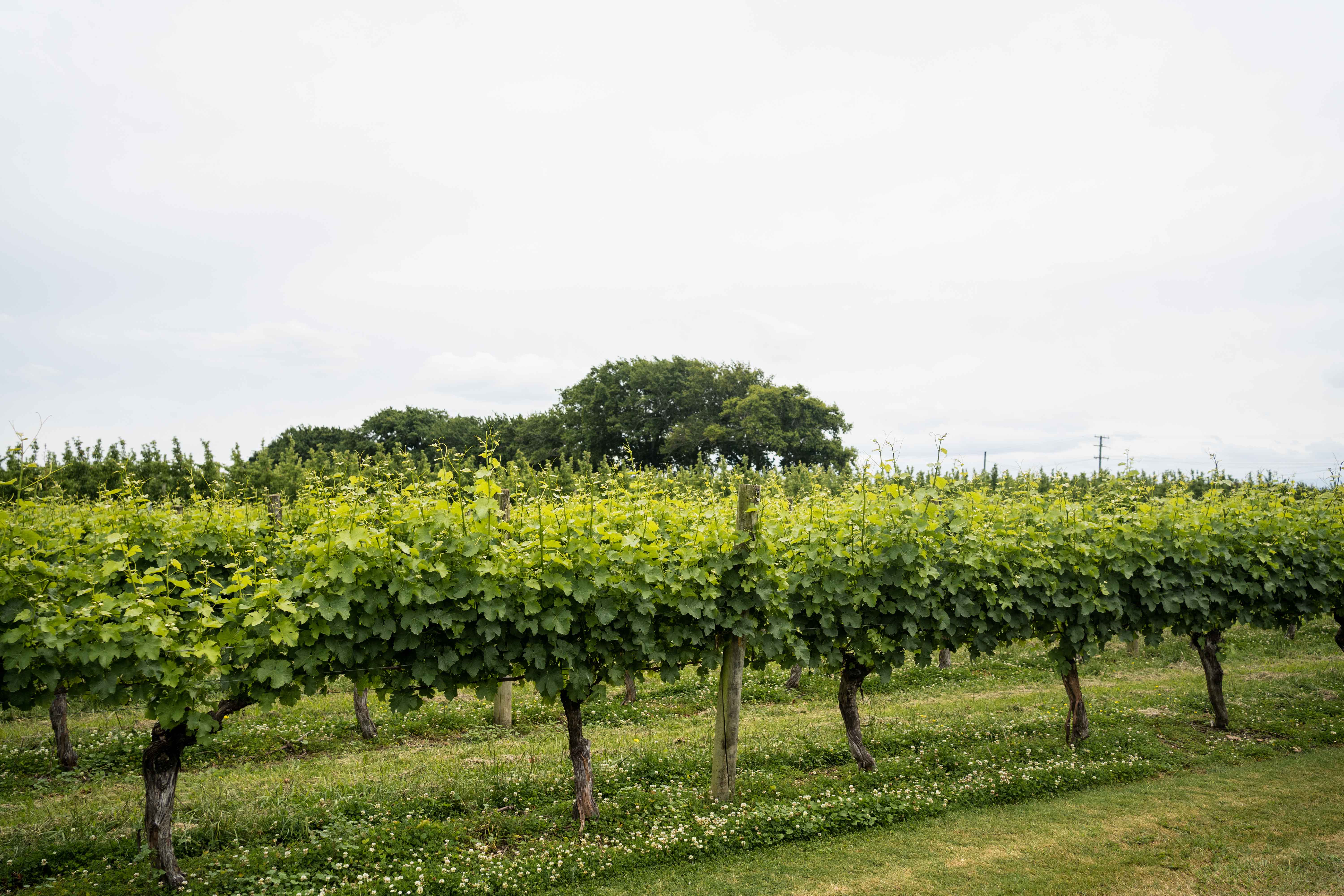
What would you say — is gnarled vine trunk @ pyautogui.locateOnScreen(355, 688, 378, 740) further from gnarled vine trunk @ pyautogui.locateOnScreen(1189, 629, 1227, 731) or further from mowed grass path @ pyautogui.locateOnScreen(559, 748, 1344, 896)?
gnarled vine trunk @ pyautogui.locateOnScreen(1189, 629, 1227, 731)

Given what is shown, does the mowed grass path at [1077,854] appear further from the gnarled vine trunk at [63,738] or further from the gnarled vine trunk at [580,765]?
the gnarled vine trunk at [63,738]

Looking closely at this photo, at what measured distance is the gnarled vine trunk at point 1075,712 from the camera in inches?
352

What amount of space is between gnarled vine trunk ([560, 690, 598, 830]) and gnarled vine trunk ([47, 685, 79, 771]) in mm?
6373

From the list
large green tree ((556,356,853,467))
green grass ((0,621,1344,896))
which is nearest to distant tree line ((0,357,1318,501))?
large green tree ((556,356,853,467))

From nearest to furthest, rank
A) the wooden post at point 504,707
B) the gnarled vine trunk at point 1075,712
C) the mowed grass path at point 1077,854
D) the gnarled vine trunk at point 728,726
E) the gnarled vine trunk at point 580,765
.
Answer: the mowed grass path at point 1077,854 → the gnarled vine trunk at point 580,765 → the gnarled vine trunk at point 728,726 → the gnarled vine trunk at point 1075,712 → the wooden post at point 504,707

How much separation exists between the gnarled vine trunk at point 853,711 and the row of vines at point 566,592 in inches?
1.2

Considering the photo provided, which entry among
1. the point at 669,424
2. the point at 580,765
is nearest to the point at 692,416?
the point at 669,424

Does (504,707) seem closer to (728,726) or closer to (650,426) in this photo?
(728,726)

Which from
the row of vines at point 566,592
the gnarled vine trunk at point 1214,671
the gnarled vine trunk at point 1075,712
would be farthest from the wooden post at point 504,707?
the gnarled vine trunk at point 1214,671

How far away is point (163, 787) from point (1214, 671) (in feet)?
39.4

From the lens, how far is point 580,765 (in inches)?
261

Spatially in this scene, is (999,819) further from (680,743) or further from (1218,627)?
(1218,627)

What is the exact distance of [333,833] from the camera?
20.1ft

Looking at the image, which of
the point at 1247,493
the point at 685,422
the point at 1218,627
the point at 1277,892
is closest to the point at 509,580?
the point at 1277,892
